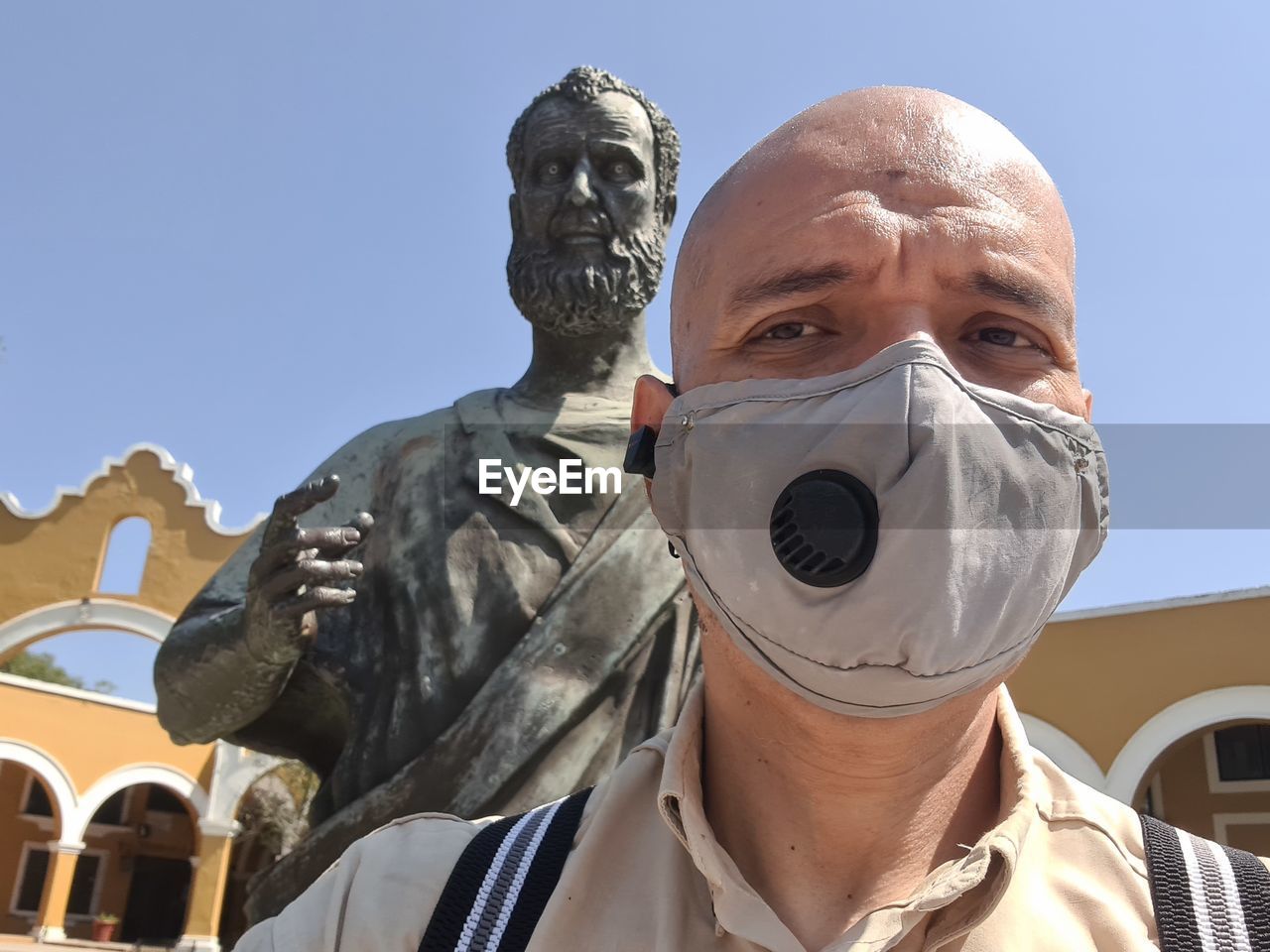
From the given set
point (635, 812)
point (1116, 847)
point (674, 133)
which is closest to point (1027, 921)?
point (1116, 847)

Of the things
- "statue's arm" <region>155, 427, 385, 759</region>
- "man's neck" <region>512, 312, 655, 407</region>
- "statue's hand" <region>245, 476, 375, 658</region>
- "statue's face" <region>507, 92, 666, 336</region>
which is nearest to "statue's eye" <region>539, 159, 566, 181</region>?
"statue's face" <region>507, 92, 666, 336</region>

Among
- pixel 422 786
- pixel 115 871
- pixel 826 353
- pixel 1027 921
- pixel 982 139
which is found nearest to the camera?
pixel 1027 921

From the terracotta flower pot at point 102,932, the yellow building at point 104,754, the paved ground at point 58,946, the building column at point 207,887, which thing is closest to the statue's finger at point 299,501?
the paved ground at point 58,946

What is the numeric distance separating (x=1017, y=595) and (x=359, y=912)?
0.87 metres

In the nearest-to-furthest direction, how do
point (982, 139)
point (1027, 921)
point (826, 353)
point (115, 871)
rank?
1. point (1027, 921)
2. point (826, 353)
3. point (982, 139)
4. point (115, 871)

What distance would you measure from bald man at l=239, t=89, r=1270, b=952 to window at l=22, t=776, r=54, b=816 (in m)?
26.5

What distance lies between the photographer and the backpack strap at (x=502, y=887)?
139cm

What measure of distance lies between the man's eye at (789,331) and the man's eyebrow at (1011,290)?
0.19 metres

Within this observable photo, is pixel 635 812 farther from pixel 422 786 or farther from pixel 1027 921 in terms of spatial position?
pixel 422 786

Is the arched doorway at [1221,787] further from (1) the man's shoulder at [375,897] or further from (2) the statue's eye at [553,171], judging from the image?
(1) the man's shoulder at [375,897]

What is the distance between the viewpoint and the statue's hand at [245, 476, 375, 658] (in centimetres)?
254

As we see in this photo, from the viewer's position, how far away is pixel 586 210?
3330 mm

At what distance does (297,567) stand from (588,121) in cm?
157

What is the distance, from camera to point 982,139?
1.55 meters
